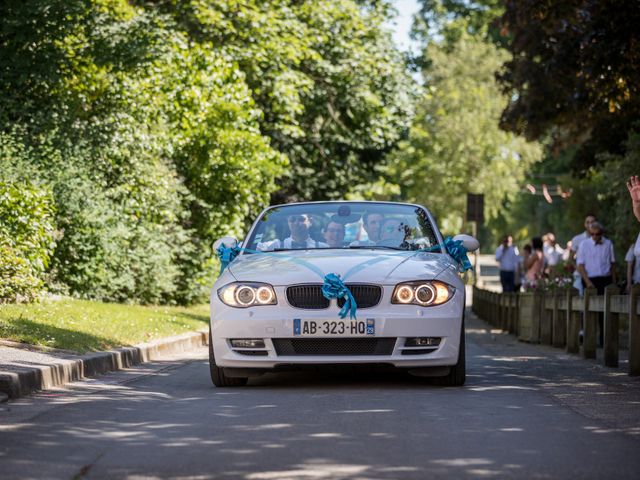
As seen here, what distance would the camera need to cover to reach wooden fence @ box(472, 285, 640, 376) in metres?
11.5

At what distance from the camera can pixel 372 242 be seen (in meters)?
10.7

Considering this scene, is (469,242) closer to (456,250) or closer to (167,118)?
(456,250)

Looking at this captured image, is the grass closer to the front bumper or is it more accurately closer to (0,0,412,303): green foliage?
(0,0,412,303): green foliage

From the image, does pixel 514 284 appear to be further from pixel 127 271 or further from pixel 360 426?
pixel 360 426

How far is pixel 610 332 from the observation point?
12.9 metres

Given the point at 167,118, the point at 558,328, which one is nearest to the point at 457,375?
the point at 558,328

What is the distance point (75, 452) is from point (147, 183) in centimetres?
1618

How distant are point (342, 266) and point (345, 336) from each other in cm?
62

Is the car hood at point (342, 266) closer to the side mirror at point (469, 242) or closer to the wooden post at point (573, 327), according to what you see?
the side mirror at point (469, 242)

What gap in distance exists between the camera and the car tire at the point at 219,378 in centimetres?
997

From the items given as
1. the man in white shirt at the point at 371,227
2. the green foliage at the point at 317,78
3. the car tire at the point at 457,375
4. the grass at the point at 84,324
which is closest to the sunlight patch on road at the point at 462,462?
the car tire at the point at 457,375

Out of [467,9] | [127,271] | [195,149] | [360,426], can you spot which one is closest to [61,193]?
[127,271]

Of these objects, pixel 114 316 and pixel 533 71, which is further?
pixel 533 71

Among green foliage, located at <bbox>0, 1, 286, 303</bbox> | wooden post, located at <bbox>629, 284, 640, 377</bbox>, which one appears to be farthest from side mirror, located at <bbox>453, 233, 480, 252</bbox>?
green foliage, located at <bbox>0, 1, 286, 303</bbox>
